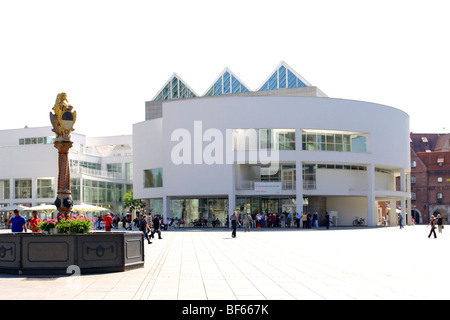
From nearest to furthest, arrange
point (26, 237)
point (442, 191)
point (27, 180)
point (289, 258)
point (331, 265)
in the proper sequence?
point (26, 237), point (331, 265), point (289, 258), point (27, 180), point (442, 191)

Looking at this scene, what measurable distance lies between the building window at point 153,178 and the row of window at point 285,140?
956 cm

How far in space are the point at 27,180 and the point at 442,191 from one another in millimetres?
64091

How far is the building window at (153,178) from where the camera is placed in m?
58.0

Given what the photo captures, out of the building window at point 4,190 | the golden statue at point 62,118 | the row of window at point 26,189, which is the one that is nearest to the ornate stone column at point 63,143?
the golden statue at point 62,118

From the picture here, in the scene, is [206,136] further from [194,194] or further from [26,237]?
[26,237]

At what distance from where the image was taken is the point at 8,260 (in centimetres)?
1404

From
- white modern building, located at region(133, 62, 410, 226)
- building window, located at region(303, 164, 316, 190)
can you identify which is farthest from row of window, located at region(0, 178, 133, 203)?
building window, located at region(303, 164, 316, 190)

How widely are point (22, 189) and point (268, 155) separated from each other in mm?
34311

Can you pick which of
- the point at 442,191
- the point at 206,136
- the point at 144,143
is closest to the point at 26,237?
the point at 206,136

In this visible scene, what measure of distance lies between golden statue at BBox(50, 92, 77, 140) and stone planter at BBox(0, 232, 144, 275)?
7.31 metres

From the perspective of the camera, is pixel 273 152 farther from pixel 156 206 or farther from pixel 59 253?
pixel 59 253

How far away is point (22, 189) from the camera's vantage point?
70.8 meters

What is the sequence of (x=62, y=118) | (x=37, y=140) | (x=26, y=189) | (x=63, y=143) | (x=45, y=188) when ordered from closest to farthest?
1. (x=63, y=143)
2. (x=62, y=118)
3. (x=45, y=188)
4. (x=26, y=189)
5. (x=37, y=140)

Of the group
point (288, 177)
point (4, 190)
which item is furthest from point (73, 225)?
point (4, 190)
